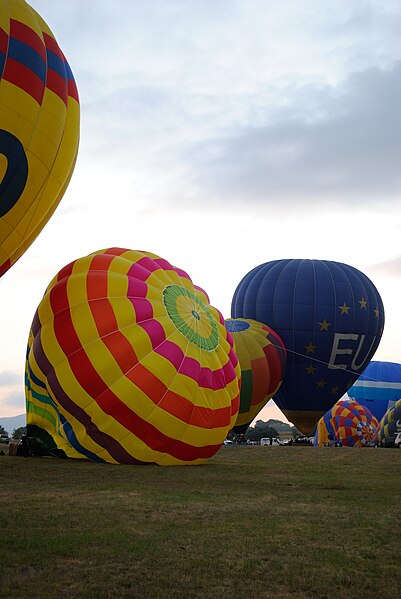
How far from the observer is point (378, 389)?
121 feet

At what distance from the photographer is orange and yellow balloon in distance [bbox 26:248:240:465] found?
12.9 m

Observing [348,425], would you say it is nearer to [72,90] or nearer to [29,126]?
[72,90]

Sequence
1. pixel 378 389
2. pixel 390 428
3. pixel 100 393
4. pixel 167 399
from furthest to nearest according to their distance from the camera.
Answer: pixel 378 389
pixel 390 428
pixel 167 399
pixel 100 393

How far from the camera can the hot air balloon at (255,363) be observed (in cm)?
2148

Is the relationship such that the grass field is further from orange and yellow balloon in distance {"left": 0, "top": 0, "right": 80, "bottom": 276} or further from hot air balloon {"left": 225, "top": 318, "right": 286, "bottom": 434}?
hot air balloon {"left": 225, "top": 318, "right": 286, "bottom": 434}

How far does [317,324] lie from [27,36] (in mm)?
16873

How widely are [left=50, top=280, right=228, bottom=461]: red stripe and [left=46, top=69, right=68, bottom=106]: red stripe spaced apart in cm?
414

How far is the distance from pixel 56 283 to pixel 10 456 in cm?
383

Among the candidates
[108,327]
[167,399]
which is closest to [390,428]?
[167,399]

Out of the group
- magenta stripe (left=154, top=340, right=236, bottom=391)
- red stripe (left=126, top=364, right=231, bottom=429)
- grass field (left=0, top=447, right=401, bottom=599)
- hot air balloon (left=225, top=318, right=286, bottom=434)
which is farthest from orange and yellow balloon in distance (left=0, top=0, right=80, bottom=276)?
hot air balloon (left=225, top=318, right=286, bottom=434)

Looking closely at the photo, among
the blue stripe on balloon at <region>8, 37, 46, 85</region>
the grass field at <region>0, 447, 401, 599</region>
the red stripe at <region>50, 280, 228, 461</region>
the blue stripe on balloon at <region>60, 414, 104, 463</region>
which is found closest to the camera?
the grass field at <region>0, 447, 401, 599</region>

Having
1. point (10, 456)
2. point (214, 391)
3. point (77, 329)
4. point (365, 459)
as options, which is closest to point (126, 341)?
point (77, 329)

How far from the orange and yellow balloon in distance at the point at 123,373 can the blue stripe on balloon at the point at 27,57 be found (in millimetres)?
4548

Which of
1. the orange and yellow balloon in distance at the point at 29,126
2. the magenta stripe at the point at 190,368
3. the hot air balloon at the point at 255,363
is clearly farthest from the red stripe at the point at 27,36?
the hot air balloon at the point at 255,363
